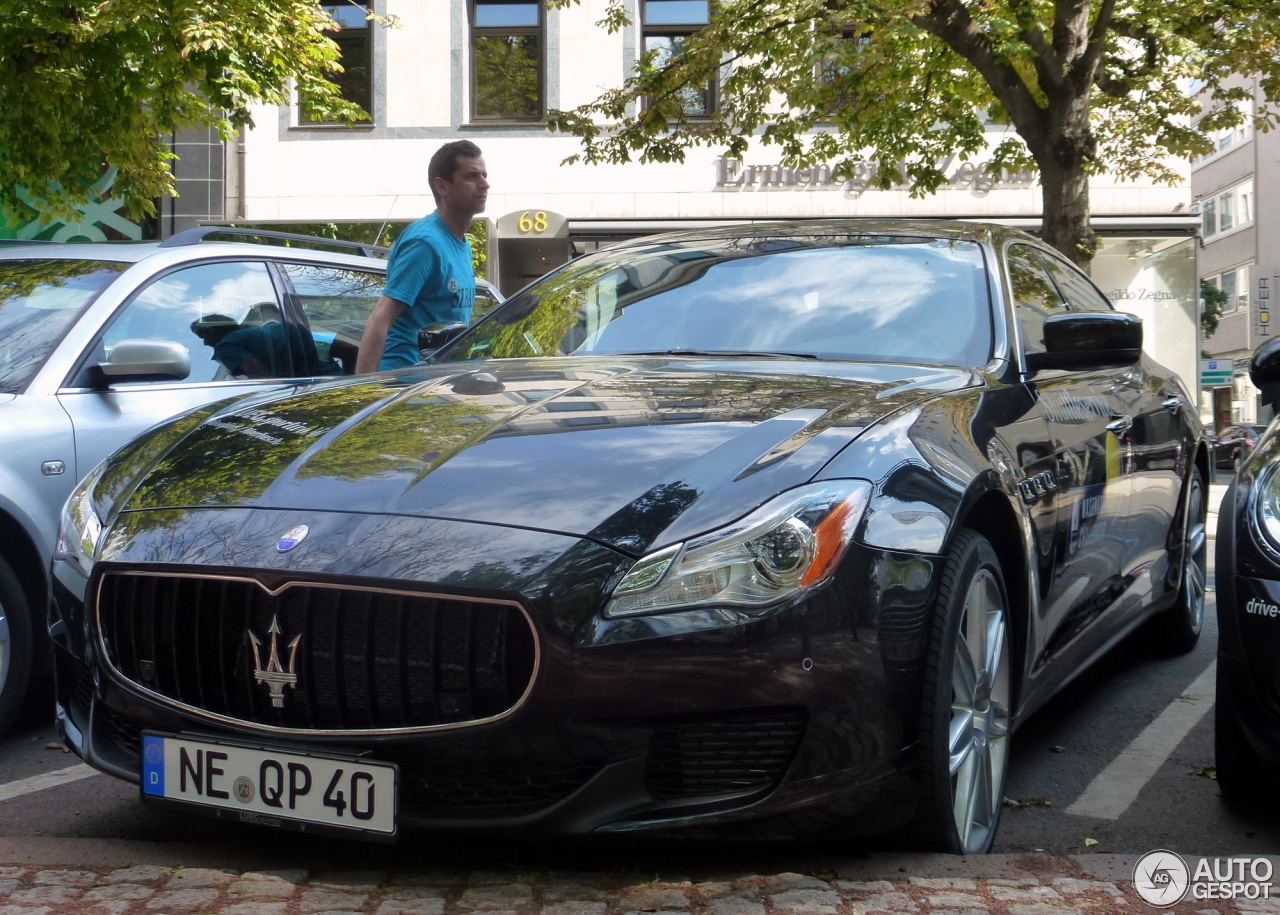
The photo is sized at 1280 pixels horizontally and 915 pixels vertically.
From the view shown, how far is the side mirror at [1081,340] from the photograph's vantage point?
3.73 metres

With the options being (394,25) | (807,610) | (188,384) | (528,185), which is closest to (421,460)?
(807,610)

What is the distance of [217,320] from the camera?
210 inches

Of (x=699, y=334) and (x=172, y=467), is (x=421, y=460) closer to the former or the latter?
(x=172, y=467)

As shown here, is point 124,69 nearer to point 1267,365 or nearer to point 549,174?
point 549,174

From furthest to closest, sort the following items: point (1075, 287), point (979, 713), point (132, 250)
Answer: point (132, 250), point (1075, 287), point (979, 713)

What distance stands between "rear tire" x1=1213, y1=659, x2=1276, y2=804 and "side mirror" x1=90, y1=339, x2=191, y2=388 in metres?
3.25

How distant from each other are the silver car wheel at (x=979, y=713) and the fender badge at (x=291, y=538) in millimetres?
1299

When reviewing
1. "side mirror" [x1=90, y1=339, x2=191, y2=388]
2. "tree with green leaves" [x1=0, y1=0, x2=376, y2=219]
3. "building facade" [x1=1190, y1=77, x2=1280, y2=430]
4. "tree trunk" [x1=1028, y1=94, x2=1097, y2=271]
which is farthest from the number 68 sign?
"building facade" [x1=1190, y1=77, x2=1280, y2=430]

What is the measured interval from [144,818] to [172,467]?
0.90 m

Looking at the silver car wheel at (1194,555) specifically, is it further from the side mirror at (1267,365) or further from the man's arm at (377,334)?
the man's arm at (377,334)

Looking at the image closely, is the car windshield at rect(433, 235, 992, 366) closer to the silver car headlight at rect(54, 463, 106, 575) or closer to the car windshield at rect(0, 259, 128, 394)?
the silver car headlight at rect(54, 463, 106, 575)

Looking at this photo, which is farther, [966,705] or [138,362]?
[138,362]

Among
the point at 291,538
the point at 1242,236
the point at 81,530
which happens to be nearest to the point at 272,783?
the point at 291,538

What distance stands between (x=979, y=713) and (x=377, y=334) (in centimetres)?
300
